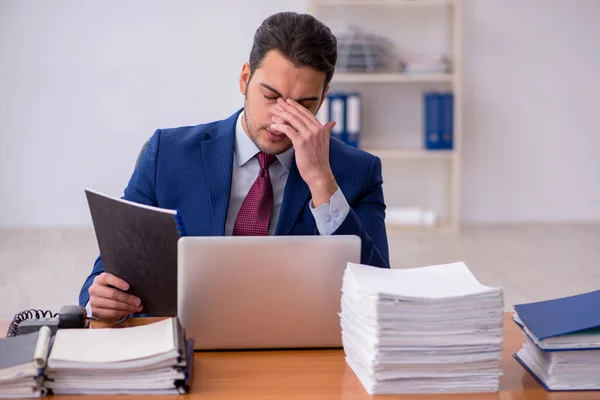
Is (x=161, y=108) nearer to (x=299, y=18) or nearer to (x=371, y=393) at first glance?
(x=299, y=18)

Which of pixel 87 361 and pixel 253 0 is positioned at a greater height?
pixel 253 0

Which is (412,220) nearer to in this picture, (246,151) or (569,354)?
(246,151)

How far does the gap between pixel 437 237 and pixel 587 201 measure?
1180 millimetres

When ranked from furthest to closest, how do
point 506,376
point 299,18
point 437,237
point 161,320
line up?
point 437,237 < point 299,18 < point 161,320 < point 506,376

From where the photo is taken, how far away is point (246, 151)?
89.7 inches

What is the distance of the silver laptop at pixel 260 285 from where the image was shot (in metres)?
1.65

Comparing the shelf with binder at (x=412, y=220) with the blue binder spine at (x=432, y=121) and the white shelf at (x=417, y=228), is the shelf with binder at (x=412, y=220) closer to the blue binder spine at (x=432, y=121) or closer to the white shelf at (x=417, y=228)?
the white shelf at (x=417, y=228)

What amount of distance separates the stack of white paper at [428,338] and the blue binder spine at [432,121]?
4.35 meters

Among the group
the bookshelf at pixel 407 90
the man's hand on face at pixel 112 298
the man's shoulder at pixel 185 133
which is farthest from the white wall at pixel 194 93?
the man's hand on face at pixel 112 298

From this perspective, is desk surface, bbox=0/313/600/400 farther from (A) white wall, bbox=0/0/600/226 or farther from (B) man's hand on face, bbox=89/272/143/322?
(A) white wall, bbox=0/0/600/226

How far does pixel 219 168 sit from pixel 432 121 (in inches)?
149

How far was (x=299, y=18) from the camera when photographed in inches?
86.7

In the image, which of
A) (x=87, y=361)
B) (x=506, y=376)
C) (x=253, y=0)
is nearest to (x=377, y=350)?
(x=506, y=376)

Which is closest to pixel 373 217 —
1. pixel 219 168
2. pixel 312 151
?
pixel 312 151
